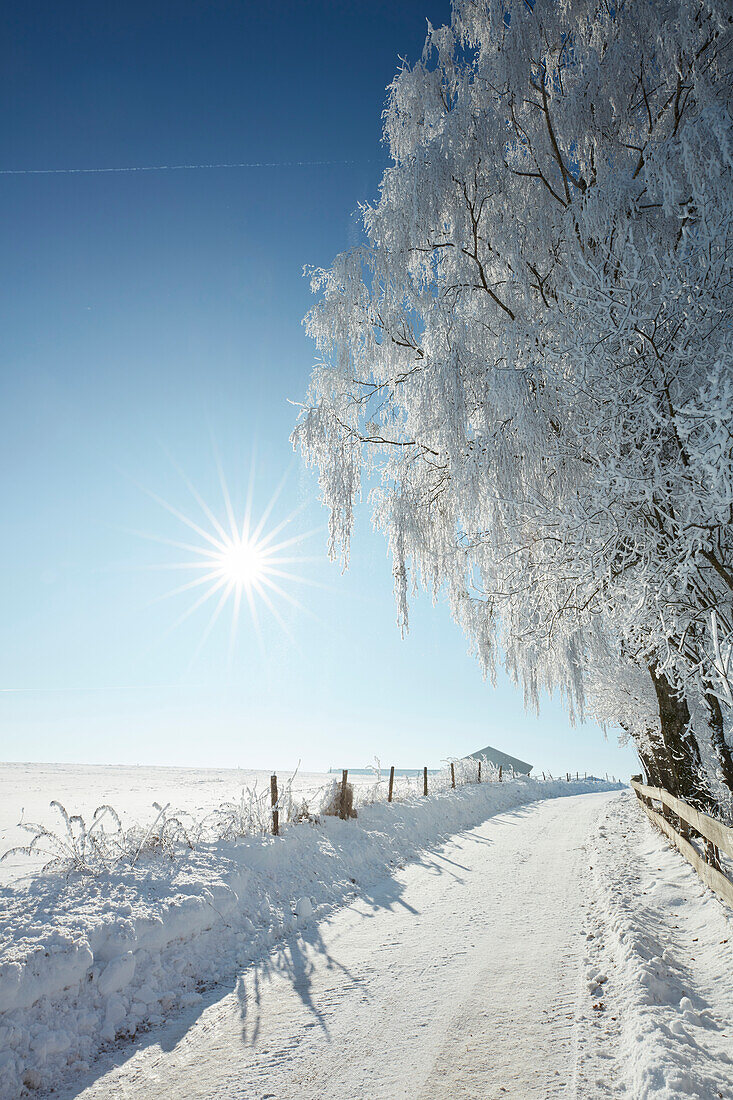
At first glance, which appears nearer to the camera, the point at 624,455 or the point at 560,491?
the point at 624,455

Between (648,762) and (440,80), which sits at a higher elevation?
(440,80)

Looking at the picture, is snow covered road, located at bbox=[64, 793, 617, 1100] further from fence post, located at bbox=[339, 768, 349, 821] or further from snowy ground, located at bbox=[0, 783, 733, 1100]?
fence post, located at bbox=[339, 768, 349, 821]

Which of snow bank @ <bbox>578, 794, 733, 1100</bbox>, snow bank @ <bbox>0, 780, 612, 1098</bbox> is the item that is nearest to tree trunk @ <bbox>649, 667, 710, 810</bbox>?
snow bank @ <bbox>578, 794, 733, 1100</bbox>

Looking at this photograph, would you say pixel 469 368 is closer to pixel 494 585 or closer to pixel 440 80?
pixel 494 585

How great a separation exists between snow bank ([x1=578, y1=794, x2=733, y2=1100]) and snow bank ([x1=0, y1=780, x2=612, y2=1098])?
116 inches

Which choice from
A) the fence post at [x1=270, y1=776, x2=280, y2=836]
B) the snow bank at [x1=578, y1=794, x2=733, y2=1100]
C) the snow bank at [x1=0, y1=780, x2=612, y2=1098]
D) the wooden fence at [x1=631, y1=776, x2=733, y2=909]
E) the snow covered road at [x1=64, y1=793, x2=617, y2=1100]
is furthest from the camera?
the fence post at [x1=270, y1=776, x2=280, y2=836]

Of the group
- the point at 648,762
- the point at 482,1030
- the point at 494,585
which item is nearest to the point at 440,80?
the point at 494,585

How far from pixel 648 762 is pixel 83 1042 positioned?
1221 centimetres

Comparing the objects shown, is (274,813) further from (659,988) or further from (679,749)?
(679,749)

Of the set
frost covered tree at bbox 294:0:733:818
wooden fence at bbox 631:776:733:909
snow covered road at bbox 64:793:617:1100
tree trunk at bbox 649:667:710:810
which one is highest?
frost covered tree at bbox 294:0:733:818

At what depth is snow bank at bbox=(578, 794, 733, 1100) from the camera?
2.80 m

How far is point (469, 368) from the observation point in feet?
22.6

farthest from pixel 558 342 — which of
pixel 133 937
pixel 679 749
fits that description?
pixel 133 937

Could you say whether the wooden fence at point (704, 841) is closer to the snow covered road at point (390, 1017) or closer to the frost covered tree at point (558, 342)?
the frost covered tree at point (558, 342)
